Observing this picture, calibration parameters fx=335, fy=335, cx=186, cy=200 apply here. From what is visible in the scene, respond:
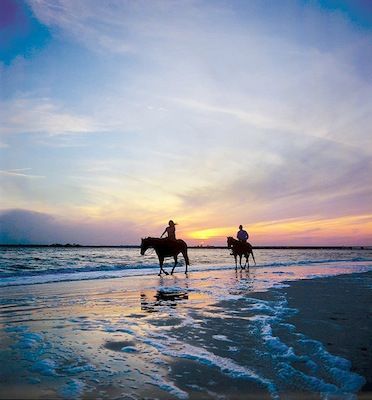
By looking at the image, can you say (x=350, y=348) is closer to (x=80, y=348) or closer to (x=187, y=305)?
(x=80, y=348)

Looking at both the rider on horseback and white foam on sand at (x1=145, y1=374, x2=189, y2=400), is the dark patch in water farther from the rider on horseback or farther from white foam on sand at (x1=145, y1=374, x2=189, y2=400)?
the rider on horseback

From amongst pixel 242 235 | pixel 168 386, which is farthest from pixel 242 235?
pixel 168 386

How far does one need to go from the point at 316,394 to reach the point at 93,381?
2.25 m

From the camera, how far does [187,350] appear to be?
4.62 meters

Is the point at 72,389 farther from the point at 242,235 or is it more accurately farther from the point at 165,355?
the point at 242,235

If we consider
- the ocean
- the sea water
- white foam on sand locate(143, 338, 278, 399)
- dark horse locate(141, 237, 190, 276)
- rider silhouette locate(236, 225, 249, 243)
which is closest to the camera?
the sea water

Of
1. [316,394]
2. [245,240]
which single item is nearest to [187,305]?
[316,394]

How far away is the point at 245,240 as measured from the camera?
25734 millimetres

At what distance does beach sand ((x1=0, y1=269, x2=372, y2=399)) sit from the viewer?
337cm

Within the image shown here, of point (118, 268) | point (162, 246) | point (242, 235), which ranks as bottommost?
point (118, 268)

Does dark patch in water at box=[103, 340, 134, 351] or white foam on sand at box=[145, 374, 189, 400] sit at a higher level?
white foam on sand at box=[145, 374, 189, 400]

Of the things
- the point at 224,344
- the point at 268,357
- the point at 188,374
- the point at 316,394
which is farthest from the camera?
the point at 224,344

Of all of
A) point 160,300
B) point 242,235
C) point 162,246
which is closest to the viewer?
point 160,300

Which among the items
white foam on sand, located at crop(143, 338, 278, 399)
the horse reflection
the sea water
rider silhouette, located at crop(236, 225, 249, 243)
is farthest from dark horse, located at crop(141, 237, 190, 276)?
white foam on sand, located at crop(143, 338, 278, 399)
